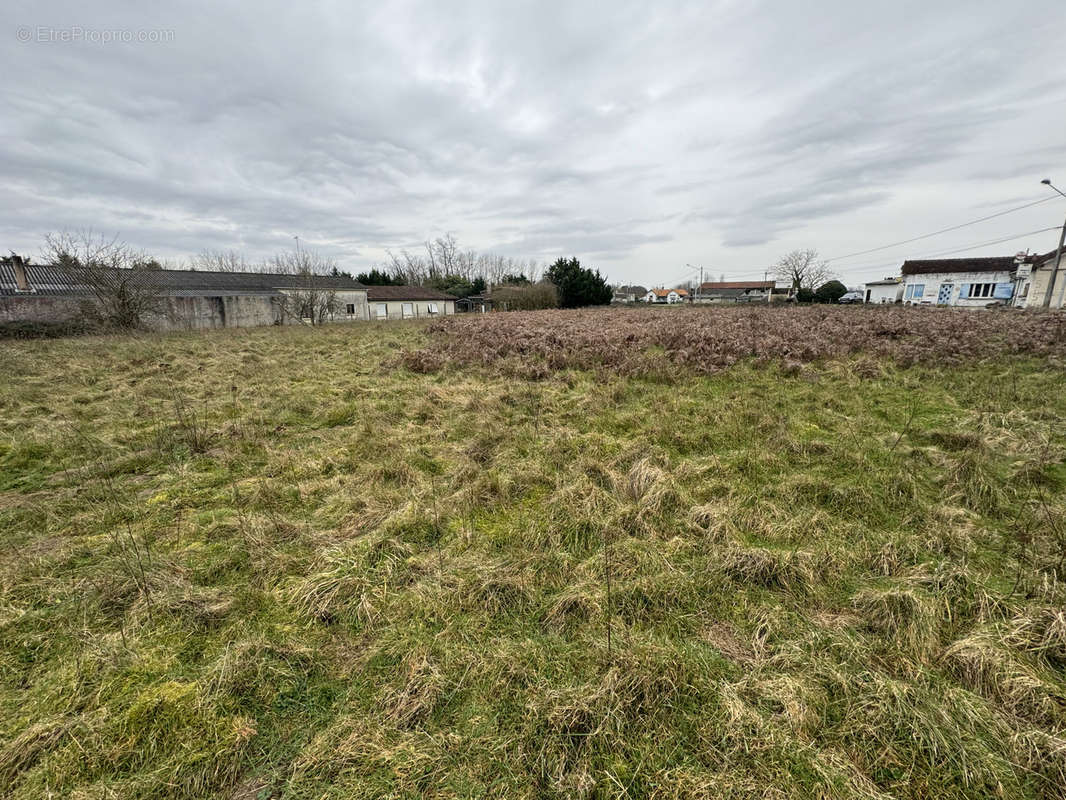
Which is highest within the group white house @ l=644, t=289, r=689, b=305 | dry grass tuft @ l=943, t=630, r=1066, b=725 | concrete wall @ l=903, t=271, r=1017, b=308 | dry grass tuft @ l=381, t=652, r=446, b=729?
white house @ l=644, t=289, r=689, b=305

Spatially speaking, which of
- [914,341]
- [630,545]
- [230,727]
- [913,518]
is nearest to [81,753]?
[230,727]

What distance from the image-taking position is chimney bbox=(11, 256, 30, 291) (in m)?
27.2

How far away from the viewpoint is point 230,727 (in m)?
2.11

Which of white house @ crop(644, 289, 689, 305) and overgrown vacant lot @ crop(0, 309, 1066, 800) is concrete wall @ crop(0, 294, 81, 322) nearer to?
overgrown vacant lot @ crop(0, 309, 1066, 800)

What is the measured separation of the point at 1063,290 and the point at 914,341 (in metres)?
30.3

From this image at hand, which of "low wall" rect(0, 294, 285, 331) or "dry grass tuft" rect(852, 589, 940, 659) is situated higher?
"low wall" rect(0, 294, 285, 331)

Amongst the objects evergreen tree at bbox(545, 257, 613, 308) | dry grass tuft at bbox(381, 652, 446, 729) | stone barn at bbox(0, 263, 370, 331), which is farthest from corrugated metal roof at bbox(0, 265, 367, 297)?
dry grass tuft at bbox(381, 652, 446, 729)

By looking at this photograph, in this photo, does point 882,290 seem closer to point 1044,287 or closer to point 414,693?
point 1044,287

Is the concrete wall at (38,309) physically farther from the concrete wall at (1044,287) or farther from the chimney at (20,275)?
the concrete wall at (1044,287)

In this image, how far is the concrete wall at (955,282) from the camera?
127 ft

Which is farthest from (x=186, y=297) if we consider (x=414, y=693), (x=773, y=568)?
(x=773, y=568)

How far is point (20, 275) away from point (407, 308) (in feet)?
109

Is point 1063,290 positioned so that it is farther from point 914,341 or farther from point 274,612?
point 274,612

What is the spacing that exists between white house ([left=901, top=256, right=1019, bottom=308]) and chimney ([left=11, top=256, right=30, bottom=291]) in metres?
73.6
